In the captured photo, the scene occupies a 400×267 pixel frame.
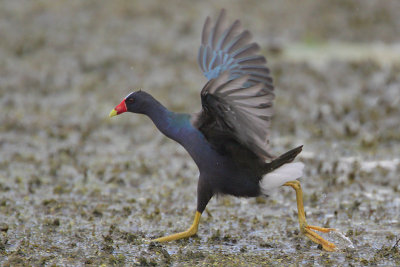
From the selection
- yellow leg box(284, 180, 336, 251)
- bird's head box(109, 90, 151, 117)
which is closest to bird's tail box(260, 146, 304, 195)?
yellow leg box(284, 180, 336, 251)

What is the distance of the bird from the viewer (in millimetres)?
5359

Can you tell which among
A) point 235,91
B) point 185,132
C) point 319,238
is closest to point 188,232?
point 185,132

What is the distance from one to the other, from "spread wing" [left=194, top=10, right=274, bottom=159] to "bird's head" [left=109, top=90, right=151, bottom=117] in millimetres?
565

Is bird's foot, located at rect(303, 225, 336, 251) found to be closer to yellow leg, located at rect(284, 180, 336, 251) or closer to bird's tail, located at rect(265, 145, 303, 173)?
yellow leg, located at rect(284, 180, 336, 251)

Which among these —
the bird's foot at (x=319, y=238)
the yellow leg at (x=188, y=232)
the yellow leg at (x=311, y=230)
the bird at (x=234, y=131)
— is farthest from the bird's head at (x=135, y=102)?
the bird's foot at (x=319, y=238)

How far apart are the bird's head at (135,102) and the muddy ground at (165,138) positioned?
42.9 inches

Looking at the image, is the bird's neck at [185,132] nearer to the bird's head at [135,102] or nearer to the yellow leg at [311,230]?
the bird's head at [135,102]

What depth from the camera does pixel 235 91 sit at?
523cm

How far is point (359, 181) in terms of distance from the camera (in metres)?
8.14

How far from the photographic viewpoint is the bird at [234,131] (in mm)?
5359

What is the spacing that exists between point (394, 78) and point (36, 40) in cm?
751

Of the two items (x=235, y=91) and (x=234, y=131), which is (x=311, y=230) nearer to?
(x=234, y=131)

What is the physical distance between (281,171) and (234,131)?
0.61 metres

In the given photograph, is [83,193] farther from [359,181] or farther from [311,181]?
[359,181]
